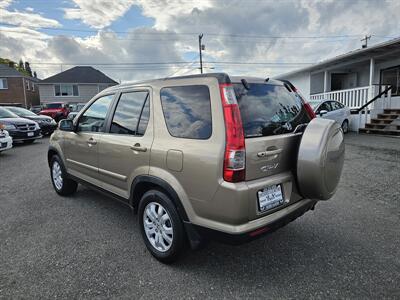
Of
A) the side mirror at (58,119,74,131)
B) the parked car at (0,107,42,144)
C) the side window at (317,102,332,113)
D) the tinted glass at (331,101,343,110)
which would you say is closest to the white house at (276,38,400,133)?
the tinted glass at (331,101,343,110)

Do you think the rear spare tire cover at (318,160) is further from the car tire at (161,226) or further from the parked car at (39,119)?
the parked car at (39,119)

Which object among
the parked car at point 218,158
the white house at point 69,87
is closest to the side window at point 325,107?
the parked car at point 218,158

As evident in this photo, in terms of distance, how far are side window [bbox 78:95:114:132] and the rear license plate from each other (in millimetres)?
2301

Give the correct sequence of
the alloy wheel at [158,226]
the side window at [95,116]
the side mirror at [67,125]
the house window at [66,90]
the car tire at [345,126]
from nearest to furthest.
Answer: the alloy wheel at [158,226], the side window at [95,116], the side mirror at [67,125], the car tire at [345,126], the house window at [66,90]

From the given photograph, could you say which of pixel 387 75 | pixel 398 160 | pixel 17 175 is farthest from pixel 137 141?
pixel 387 75

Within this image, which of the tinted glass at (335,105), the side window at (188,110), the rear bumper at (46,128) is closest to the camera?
the side window at (188,110)

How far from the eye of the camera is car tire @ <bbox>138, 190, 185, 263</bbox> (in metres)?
2.64

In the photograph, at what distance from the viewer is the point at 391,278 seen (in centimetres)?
254

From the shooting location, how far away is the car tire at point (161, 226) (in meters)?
2.64

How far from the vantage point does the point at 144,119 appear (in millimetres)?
3014

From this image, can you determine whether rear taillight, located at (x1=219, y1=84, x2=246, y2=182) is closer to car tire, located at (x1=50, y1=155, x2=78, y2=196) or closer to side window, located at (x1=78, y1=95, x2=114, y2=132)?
side window, located at (x1=78, y1=95, x2=114, y2=132)

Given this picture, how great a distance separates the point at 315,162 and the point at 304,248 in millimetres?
1159

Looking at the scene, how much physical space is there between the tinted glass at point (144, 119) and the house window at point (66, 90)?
35.0 meters

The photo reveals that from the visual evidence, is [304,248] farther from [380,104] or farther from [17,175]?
[380,104]
